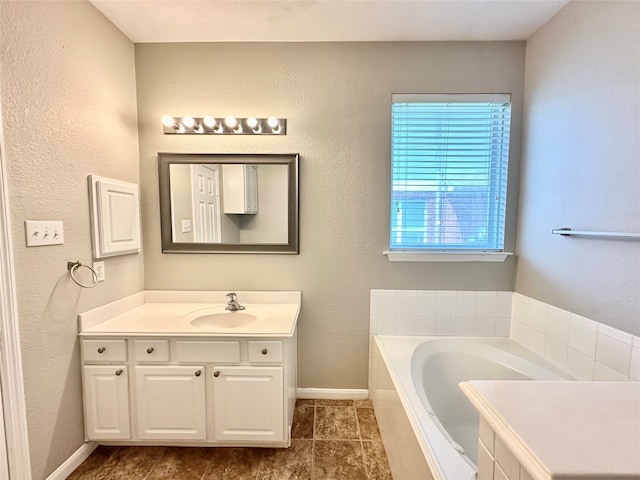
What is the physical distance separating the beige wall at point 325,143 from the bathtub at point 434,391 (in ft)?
1.20

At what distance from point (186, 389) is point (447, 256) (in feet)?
6.05

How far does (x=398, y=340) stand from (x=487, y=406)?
1440 millimetres

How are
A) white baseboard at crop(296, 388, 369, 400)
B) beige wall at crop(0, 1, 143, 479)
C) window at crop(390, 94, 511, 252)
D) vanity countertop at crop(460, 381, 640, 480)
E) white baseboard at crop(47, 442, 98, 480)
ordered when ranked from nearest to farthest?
vanity countertop at crop(460, 381, 640, 480)
beige wall at crop(0, 1, 143, 479)
white baseboard at crop(47, 442, 98, 480)
window at crop(390, 94, 511, 252)
white baseboard at crop(296, 388, 369, 400)

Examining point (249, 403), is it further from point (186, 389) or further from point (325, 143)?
point (325, 143)

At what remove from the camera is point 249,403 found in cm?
159

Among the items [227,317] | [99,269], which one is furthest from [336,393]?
[99,269]

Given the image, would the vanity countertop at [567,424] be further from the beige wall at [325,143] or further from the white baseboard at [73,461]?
the white baseboard at [73,461]

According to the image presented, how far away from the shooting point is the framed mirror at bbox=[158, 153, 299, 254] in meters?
1.99

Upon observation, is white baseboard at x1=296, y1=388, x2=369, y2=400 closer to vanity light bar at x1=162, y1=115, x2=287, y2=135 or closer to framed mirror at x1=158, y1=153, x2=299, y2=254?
framed mirror at x1=158, y1=153, x2=299, y2=254

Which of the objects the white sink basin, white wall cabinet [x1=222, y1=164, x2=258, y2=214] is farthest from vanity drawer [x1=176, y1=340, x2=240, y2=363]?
white wall cabinet [x1=222, y1=164, x2=258, y2=214]

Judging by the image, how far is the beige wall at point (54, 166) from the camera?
125 centimetres

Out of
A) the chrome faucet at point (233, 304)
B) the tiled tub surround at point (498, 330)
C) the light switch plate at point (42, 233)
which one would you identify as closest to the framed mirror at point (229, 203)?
the chrome faucet at point (233, 304)

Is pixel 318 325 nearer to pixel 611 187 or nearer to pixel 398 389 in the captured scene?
pixel 398 389

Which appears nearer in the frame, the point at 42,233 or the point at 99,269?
the point at 42,233
